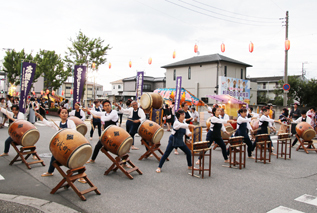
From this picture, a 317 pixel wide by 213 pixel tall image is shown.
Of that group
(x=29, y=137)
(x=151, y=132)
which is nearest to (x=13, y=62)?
(x=29, y=137)

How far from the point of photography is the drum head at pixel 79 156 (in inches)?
152

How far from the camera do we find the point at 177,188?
4.46 meters

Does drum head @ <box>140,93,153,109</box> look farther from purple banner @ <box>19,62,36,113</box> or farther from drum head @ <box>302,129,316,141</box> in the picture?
drum head @ <box>302,129,316,141</box>

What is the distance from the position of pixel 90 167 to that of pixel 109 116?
1.63 meters

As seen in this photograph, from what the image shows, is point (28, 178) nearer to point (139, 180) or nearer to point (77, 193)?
point (77, 193)

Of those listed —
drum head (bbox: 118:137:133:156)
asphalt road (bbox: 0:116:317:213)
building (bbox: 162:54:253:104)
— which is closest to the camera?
asphalt road (bbox: 0:116:317:213)

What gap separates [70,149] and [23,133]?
2.39m

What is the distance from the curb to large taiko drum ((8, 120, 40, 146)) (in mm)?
1843

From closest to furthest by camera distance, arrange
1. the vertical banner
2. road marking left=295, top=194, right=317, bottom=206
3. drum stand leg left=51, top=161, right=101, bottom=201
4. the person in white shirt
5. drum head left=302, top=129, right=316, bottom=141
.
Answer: drum stand leg left=51, top=161, right=101, bottom=201
road marking left=295, top=194, right=317, bottom=206
the person in white shirt
drum head left=302, top=129, right=316, bottom=141
the vertical banner

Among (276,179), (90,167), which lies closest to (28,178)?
(90,167)

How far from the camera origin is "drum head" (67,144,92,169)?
12.6 ft

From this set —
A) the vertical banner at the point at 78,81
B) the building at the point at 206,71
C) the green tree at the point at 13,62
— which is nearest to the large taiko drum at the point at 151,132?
the vertical banner at the point at 78,81

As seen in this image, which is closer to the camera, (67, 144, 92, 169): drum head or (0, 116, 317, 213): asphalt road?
(0, 116, 317, 213): asphalt road

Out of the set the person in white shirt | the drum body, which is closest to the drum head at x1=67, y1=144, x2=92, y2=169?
the drum body
